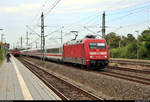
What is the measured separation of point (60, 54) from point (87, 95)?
70.6 ft

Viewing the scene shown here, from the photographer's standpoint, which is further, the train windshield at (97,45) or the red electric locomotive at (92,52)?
the train windshield at (97,45)

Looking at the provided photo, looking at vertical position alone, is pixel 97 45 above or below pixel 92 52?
above

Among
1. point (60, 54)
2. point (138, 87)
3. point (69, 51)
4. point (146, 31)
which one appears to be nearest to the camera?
point (138, 87)

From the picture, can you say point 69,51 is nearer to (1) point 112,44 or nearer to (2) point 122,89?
(2) point 122,89

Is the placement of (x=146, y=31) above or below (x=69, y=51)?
above

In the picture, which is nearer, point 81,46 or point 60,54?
point 81,46

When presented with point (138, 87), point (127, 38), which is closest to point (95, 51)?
point (138, 87)

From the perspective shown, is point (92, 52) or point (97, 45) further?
point (97, 45)

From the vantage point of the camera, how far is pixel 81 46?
2105 centimetres

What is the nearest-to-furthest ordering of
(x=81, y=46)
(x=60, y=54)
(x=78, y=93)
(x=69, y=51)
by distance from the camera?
(x=78, y=93), (x=81, y=46), (x=69, y=51), (x=60, y=54)

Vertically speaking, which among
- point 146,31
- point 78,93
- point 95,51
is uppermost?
point 146,31

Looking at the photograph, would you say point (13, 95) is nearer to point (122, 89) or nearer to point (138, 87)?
point (122, 89)

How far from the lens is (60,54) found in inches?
1209

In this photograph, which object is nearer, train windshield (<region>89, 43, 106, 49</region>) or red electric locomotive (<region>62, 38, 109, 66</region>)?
red electric locomotive (<region>62, 38, 109, 66</region>)
